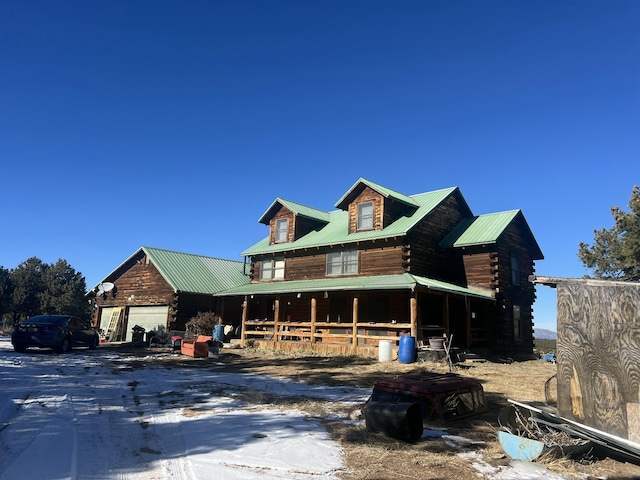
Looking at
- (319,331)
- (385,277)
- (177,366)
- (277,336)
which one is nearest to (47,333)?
(177,366)

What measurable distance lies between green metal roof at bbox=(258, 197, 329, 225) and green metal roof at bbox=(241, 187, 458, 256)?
2.31 feet

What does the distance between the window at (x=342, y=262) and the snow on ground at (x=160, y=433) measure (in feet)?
40.7

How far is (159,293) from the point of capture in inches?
1219

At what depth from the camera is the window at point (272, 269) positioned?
28188 mm

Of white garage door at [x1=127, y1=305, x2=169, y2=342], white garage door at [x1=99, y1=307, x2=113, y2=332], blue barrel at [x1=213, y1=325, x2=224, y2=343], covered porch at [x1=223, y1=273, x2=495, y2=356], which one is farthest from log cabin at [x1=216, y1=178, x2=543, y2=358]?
white garage door at [x1=99, y1=307, x2=113, y2=332]

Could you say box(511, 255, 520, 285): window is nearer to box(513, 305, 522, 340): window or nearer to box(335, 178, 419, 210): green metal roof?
box(513, 305, 522, 340): window

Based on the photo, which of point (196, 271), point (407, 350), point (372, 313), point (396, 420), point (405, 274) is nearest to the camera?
point (396, 420)

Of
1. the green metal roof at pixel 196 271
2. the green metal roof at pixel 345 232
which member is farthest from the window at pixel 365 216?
the green metal roof at pixel 196 271

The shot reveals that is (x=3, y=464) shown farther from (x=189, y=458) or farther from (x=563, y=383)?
(x=563, y=383)

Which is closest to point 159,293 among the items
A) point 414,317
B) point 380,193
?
point 380,193

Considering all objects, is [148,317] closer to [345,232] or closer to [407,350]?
Answer: [345,232]

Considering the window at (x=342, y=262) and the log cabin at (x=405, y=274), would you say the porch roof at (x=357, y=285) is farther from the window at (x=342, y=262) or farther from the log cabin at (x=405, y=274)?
the window at (x=342, y=262)

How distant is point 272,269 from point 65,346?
12168 mm

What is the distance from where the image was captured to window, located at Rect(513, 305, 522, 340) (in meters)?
24.2
